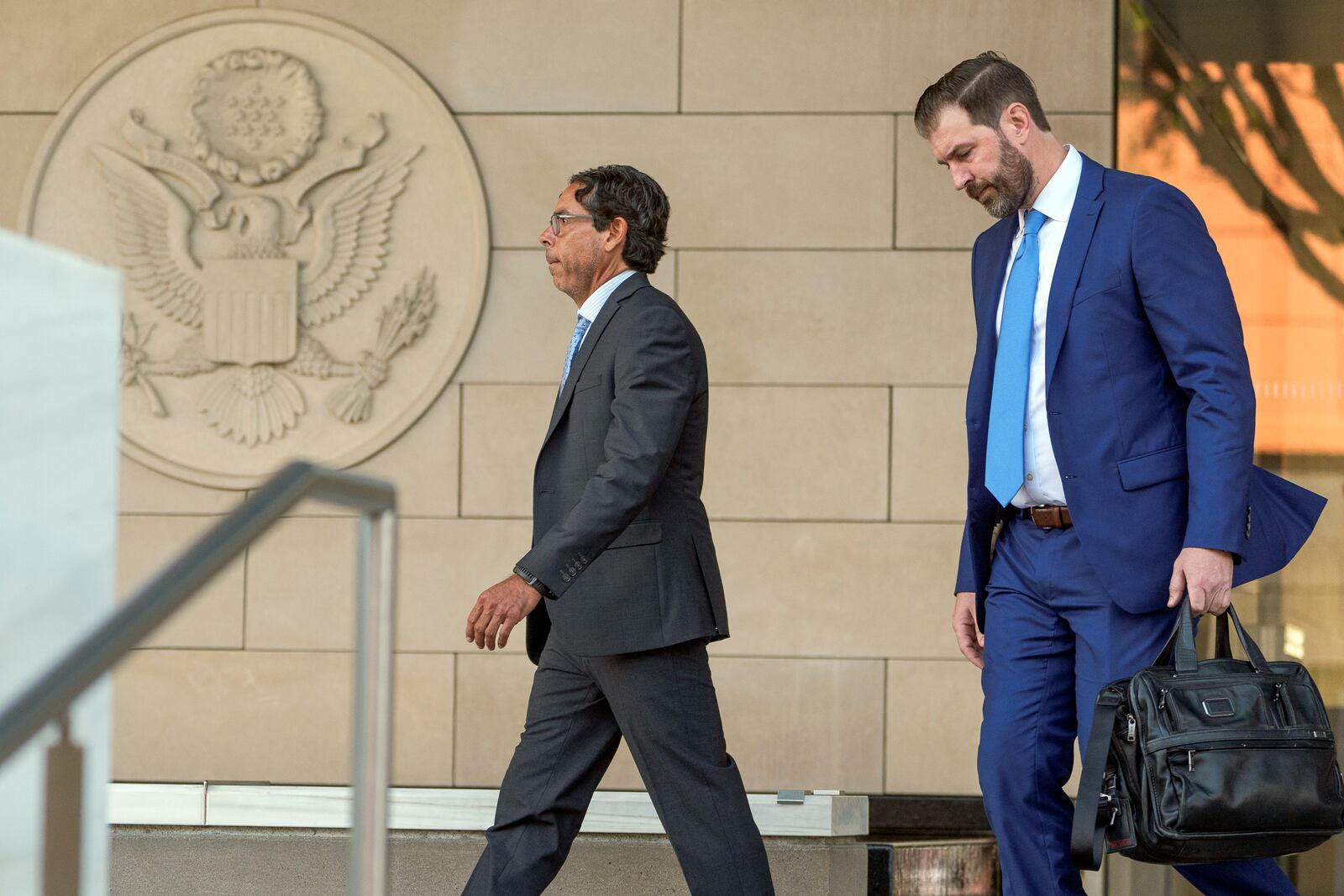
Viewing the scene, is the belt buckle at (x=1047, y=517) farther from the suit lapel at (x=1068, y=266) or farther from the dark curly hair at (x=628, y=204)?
the dark curly hair at (x=628, y=204)

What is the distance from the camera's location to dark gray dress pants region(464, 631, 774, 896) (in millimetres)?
3205

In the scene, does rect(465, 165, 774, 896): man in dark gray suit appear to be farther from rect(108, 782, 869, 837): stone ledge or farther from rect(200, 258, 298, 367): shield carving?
rect(200, 258, 298, 367): shield carving

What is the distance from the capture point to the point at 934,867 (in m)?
4.45

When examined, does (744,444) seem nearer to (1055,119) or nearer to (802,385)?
(802,385)

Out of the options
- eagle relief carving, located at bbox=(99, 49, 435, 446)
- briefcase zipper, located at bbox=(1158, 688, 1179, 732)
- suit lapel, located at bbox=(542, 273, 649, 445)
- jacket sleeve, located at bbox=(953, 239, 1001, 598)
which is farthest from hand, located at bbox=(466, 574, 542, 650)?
eagle relief carving, located at bbox=(99, 49, 435, 446)

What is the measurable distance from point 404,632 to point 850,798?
1.70 m

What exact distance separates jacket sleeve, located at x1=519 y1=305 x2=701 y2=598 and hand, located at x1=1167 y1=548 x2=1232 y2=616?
1.11 metres

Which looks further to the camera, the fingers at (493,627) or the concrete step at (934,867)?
the concrete step at (934,867)

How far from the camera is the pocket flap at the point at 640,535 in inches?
130

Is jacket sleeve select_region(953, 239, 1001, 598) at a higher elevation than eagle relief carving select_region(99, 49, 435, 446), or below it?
below

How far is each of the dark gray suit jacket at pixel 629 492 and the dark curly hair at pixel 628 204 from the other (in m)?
0.10

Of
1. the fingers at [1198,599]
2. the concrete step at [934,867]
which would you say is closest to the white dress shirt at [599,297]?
the fingers at [1198,599]

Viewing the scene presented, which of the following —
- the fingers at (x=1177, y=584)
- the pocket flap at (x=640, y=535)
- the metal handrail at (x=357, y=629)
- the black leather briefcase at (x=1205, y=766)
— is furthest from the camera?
the pocket flap at (x=640, y=535)

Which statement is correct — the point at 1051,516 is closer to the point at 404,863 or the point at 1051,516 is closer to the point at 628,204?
the point at 628,204
